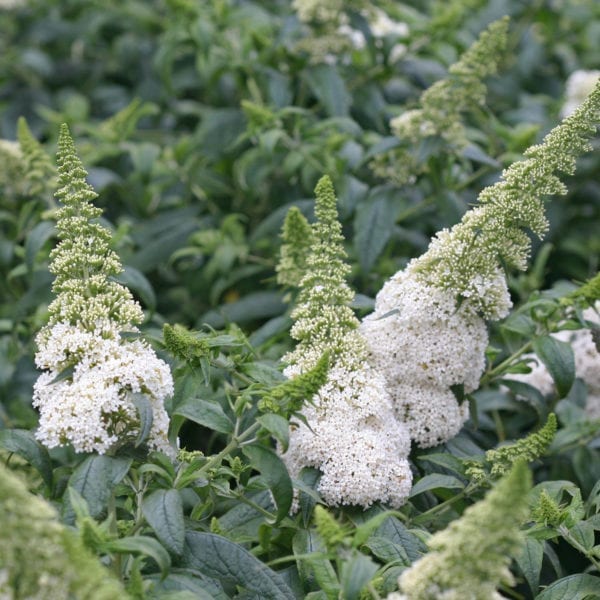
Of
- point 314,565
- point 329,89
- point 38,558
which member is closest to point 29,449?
point 38,558

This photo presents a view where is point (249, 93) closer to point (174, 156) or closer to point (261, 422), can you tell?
point (174, 156)

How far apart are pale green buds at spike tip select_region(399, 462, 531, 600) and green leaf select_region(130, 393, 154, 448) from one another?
649mm

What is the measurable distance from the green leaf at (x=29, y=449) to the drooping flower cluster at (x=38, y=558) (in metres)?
0.61

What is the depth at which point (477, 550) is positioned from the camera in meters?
1.57

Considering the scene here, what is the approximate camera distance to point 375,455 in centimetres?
227

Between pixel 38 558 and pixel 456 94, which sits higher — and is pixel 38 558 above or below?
below

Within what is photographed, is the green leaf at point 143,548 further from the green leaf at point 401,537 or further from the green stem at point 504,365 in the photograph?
the green stem at point 504,365

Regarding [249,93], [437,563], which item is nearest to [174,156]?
[249,93]

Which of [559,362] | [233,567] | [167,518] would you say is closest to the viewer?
[167,518]

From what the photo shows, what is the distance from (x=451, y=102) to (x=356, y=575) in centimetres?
193

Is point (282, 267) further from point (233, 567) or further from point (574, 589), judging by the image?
point (574, 589)

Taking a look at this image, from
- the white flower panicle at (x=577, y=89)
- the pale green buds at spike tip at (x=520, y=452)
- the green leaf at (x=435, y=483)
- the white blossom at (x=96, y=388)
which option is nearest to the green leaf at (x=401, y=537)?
the green leaf at (x=435, y=483)

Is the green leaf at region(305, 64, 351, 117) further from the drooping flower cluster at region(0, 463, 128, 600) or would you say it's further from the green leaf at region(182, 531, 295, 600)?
the drooping flower cluster at region(0, 463, 128, 600)

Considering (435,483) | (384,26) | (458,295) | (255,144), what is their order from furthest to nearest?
(384,26) < (255,144) < (458,295) < (435,483)
